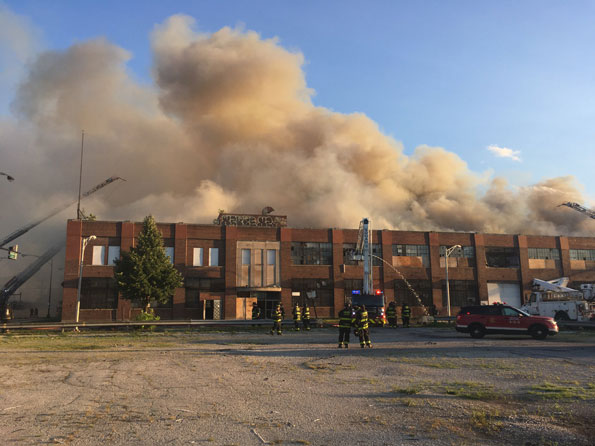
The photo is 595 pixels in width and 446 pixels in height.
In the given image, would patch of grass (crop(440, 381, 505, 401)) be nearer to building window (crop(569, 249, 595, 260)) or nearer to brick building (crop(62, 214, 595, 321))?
brick building (crop(62, 214, 595, 321))

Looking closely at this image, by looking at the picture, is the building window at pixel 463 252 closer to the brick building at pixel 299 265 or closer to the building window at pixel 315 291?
the brick building at pixel 299 265

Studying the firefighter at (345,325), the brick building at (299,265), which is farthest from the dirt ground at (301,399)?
the brick building at (299,265)

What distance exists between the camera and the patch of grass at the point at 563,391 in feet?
26.4

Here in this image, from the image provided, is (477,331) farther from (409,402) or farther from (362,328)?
(409,402)

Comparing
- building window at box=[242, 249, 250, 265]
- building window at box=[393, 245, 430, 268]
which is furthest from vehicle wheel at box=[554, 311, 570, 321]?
building window at box=[242, 249, 250, 265]

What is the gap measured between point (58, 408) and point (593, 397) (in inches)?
336

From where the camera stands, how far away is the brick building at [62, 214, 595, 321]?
46.1 metres

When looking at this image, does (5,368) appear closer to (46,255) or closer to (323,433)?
(323,433)

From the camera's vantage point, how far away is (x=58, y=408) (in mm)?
7387

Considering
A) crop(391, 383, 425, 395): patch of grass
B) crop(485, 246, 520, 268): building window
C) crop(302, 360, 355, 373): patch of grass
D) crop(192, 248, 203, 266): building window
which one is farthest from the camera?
crop(485, 246, 520, 268): building window

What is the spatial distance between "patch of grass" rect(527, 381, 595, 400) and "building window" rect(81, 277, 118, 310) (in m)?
42.2

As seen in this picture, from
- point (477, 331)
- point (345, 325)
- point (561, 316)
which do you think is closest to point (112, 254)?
point (345, 325)

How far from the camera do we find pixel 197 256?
1901 inches

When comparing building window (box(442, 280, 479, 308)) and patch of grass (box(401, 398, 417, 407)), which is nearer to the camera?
patch of grass (box(401, 398, 417, 407))
